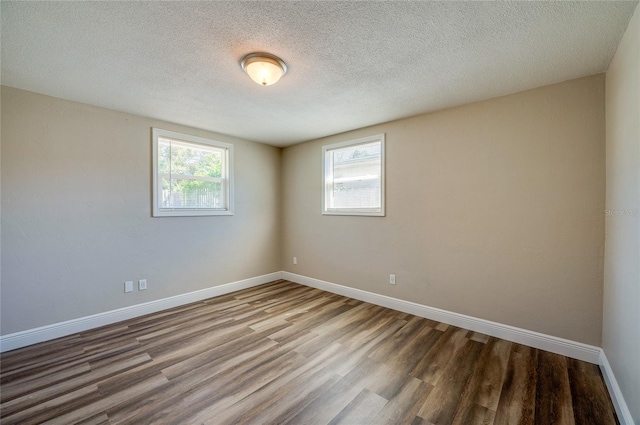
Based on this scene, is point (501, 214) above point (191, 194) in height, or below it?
below

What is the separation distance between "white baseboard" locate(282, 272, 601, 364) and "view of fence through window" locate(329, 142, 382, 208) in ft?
4.31

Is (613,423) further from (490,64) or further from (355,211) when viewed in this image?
(355,211)

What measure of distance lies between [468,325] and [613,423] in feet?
4.16

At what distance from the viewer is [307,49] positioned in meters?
1.89

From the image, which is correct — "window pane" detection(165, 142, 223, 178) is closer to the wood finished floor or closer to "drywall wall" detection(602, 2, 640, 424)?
the wood finished floor

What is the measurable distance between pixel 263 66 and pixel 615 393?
337 cm

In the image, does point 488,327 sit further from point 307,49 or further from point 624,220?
point 307,49

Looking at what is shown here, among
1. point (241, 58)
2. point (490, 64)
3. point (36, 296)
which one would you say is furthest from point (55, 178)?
point (490, 64)

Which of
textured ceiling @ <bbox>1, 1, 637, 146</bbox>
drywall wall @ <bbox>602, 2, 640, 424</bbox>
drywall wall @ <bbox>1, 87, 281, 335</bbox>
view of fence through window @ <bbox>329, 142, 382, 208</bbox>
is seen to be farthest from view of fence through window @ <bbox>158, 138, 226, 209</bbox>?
drywall wall @ <bbox>602, 2, 640, 424</bbox>

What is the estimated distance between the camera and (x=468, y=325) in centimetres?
285

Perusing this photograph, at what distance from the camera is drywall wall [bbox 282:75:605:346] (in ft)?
7.35

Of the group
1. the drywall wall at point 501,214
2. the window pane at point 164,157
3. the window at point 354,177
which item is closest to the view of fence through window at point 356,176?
the window at point 354,177

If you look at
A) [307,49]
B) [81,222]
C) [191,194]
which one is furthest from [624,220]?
[81,222]

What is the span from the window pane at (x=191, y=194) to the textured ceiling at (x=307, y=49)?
111 centimetres
